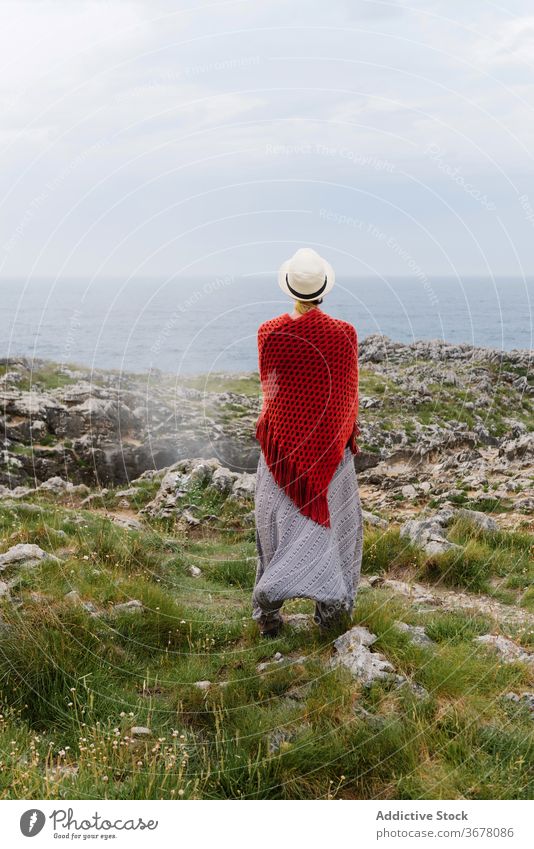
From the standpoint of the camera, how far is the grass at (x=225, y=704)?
4.33 meters

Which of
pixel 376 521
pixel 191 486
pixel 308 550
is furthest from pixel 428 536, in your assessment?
pixel 191 486

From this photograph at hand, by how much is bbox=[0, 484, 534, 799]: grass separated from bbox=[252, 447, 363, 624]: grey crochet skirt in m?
0.28

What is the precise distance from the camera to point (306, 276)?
5.46 m

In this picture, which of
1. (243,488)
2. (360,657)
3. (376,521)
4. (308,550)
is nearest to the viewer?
(360,657)

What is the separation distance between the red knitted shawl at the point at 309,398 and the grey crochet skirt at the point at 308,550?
11 cm

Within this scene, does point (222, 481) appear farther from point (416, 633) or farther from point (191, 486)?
point (416, 633)

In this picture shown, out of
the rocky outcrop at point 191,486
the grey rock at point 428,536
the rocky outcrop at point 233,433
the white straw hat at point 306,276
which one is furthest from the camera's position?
the rocky outcrop at point 233,433

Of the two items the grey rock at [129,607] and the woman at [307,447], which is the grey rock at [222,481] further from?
the woman at [307,447]

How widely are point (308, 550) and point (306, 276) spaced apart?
191 centimetres

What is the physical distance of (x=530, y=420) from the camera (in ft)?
49.9

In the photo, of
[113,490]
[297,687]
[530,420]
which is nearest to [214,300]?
[113,490]

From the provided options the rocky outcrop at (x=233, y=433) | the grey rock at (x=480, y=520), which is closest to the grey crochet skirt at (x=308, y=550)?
the grey rock at (x=480, y=520)

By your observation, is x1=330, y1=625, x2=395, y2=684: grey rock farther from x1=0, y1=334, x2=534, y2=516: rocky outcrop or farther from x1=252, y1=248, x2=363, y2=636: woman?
x1=0, y1=334, x2=534, y2=516: rocky outcrop

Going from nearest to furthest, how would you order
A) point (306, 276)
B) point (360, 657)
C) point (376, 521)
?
point (360, 657) < point (306, 276) < point (376, 521)
